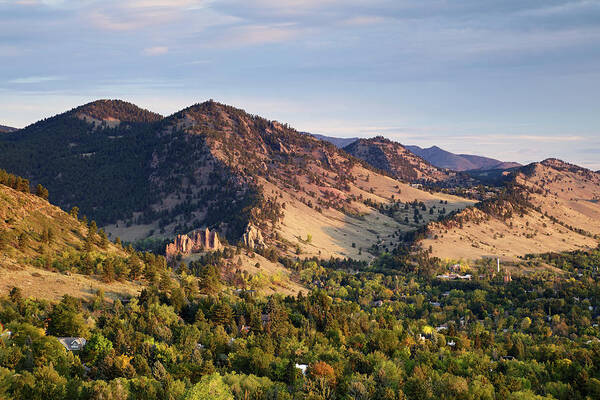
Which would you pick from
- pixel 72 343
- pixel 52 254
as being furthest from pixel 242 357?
pixel 52 254

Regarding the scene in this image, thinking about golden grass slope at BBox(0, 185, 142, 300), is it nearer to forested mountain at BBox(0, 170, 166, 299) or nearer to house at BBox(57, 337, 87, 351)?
forested mountain at BBox(0, 170, 166, 299)

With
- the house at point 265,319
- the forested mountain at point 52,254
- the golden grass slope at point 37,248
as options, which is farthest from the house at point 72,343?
the house at point 265,319

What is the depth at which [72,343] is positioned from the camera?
3322 inches

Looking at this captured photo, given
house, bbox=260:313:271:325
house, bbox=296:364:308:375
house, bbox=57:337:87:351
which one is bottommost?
house, bbox=260:313:271:325

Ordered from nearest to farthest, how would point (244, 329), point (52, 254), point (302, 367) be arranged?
point (302, 367) → point (244, 329) → point (52, 254)

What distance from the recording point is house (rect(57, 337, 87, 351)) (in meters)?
Result: 82.9

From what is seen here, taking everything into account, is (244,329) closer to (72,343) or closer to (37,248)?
(72,343)

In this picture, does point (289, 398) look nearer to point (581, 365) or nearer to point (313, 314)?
point (313, 314)

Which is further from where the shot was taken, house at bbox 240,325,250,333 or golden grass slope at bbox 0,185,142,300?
house at bbox 240,325,250,333

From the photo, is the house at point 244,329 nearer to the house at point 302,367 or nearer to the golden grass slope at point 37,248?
the house at point 302,367

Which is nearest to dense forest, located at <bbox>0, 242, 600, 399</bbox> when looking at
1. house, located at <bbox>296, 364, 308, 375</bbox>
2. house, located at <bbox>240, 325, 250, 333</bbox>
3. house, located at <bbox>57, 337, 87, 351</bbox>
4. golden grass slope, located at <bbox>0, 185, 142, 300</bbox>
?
house, located at <bbox>296, 364, 308, 375</bbox>

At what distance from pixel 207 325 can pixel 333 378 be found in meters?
36.7

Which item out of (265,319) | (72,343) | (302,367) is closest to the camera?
(72,343)

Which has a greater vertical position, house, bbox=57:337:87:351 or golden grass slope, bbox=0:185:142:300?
golden grass slope, bbox=0:185:142:300
